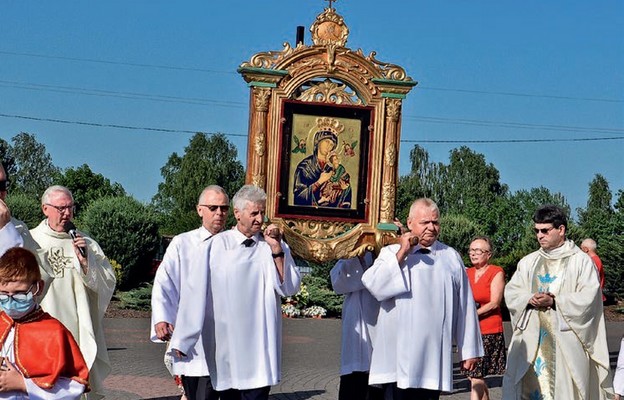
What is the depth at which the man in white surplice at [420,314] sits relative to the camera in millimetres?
8117

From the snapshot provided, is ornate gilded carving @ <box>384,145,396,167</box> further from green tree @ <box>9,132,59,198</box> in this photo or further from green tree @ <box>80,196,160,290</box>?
green tree @ <box>9,132,59,198</box>

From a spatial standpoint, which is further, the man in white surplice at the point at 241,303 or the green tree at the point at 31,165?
the green tree at the point at 31,165

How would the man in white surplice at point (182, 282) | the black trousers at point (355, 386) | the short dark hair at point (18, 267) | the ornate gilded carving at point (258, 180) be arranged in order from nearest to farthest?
the short dark hair at point (18, 267), the man in white surplice at point (182, 282), the ornate gilded carving at point (258, 180), the black trousers at point (355, 386)

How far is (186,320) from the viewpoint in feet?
25.5

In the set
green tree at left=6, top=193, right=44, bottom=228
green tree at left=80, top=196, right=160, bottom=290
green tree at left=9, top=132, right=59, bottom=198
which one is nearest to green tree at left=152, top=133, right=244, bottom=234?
green tree at left=9, top=132, right=59, bottom=198

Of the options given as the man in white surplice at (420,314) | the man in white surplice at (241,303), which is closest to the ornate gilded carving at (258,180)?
the man in white surplice at (241,303)

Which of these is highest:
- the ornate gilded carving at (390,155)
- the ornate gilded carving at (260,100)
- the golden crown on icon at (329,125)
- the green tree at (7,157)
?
the green tree at (7,157)

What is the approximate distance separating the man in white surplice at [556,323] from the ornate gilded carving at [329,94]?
5.65 ft

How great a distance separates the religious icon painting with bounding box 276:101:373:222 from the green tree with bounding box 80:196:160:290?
2137 centimetres

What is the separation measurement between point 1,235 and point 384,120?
3308mm

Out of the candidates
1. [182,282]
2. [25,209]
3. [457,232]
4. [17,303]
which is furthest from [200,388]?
[457,232]

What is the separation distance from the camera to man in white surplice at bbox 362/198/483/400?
812 centimetres

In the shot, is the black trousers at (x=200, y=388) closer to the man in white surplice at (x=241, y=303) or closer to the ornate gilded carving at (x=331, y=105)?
the man in white surplice at (x=241, y=303)

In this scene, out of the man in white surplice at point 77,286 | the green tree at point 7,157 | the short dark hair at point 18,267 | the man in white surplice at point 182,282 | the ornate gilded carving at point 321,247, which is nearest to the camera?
the short dark hair at point 18,267
